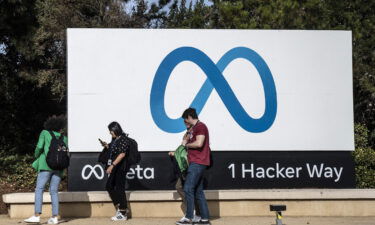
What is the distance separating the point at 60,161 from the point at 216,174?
10.8ft

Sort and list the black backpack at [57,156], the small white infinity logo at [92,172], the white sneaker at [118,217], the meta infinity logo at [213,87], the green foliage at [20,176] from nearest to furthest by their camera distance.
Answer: the black backpack at [57,156], the white sneaker at [118,217], the small white infinity logo at [92,172], the meta infinity logo at [213,87], the green foliage at [20,176]

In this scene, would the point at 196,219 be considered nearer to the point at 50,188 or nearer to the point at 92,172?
the point at 50,188

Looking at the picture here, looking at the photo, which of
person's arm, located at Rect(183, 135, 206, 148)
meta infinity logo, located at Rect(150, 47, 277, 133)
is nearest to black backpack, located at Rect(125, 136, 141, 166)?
person's arm, located at Rect(183, 135, 206, 148)

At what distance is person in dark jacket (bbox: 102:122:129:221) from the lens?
37.1 feet

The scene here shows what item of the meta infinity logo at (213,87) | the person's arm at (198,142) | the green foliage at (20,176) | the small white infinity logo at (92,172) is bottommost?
the green foliage at (20,176)

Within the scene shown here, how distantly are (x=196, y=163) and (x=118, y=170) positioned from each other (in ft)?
4.65

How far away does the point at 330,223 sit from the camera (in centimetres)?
1149

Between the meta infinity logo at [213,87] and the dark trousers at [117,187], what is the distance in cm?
178

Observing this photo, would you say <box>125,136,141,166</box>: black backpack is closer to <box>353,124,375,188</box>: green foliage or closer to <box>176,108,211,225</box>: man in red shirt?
<box>176,108,211,225</box>: man in red shirt

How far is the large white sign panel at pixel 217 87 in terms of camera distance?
12773 millimetres

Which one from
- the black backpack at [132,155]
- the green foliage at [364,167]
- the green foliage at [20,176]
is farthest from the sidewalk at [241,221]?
the green foliage at [364,167]

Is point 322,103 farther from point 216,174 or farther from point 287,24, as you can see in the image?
point 287,24

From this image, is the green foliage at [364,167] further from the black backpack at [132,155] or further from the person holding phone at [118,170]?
the person holding phone at [118,170]

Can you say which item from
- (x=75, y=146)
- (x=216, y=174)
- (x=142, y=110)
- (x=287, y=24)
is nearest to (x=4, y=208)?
(x=75, y=146)
